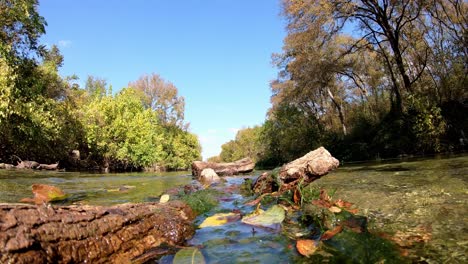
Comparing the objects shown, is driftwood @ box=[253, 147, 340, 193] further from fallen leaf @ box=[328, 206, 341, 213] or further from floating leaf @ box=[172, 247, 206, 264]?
floating leaf @ box=[172, 247, 206, 264]

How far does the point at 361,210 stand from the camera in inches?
134

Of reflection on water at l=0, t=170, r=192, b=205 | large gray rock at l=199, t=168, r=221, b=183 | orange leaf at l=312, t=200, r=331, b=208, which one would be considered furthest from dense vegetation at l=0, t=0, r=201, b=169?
orange leaf at l=312, t=200, r=331, b=208

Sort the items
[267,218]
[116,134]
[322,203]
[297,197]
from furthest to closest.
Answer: [116,134], [297,197], [322,203], [267,218]

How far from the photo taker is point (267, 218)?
311 cm

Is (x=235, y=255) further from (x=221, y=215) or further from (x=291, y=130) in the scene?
(x=291, y=130)

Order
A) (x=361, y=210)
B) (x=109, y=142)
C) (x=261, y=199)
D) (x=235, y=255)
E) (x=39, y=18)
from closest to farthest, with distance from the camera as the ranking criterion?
(x=235, y=255) → (x=361, y=210) → (x=261, y=199) → (x=39, y=18) → (x=109, y=142)

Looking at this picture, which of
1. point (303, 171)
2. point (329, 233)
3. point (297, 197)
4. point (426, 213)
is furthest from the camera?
point (303, 171)

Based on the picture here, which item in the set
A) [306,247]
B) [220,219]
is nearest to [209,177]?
[220,219]

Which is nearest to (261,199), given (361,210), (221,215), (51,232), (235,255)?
(221,215)

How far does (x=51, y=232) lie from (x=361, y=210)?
2844 mm

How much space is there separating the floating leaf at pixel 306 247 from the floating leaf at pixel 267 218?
2.30 feet

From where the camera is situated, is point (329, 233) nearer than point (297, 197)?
Yes

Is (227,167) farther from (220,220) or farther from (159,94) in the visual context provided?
(159,94)

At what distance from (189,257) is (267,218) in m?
1.17
